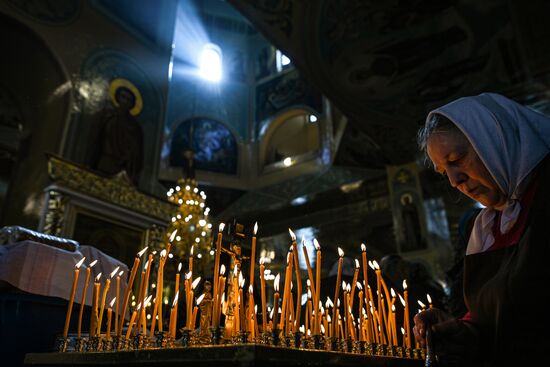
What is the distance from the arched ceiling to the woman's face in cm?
534

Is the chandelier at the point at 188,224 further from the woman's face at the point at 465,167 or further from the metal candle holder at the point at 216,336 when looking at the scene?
the woman's face at the point at 465,167

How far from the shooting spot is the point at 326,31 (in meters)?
6.57

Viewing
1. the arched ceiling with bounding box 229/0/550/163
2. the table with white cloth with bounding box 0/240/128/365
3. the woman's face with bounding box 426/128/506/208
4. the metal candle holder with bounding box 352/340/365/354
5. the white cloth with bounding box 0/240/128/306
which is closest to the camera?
the woman's face with bounding box 426/128/506/208

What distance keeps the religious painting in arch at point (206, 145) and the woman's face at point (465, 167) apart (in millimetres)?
13797

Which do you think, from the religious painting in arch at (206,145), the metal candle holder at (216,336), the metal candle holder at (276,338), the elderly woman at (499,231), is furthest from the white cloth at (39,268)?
the religious painting in arch at (206,145)

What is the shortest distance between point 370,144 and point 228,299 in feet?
34.3

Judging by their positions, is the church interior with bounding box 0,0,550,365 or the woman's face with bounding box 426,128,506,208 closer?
the woman's face with bounding box 426,128,506,208

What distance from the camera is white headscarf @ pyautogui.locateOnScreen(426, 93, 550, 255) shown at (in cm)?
118

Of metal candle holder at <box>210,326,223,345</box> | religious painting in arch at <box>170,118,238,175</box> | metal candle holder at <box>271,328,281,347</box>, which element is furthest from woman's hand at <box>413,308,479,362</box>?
religious painting in arch at <box>170,118,238,175</box>

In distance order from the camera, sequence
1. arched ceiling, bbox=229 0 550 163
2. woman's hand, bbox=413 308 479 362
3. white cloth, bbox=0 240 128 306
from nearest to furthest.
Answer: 1. woman's hand, bbox=413 308 479 362
2. white cloth, bbox=0 240 128 306
3. arched ceiling, bbox=229 0 550 163

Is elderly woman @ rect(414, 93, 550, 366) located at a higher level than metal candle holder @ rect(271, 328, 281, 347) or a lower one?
higher

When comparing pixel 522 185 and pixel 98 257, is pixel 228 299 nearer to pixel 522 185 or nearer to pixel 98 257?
pixel 522 185

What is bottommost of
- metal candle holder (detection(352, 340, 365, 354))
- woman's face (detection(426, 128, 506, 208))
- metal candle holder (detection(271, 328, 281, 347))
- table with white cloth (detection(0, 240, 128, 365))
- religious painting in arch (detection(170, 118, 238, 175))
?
metal candle holder (detection(352, 340, 365, 354))

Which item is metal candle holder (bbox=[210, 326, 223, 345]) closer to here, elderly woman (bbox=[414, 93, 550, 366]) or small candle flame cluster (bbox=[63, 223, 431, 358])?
small candle flame cluster (bbox=[63, 223, 431, 358])
